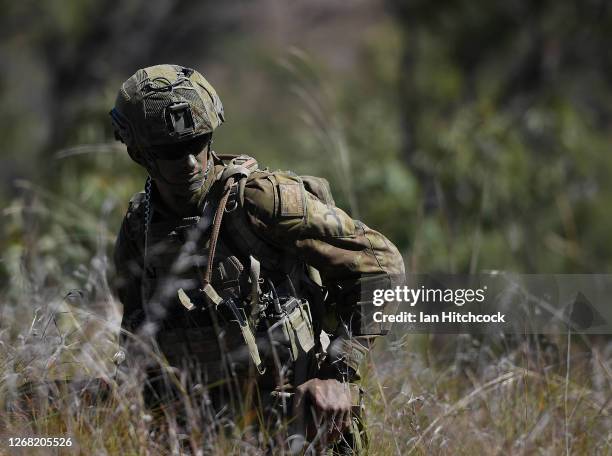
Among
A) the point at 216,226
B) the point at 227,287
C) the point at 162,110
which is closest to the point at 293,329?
the point at 227,287

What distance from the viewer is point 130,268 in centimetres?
294

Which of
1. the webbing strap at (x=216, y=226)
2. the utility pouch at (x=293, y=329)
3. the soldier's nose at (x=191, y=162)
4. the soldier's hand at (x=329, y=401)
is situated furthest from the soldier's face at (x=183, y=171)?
the soldier's hand at (x=329, y=401)

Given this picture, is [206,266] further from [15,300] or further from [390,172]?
[390,172]

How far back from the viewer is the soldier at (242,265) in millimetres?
2578

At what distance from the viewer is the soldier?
8.46ft

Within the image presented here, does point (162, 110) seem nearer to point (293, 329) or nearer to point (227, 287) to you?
point (227, 287)

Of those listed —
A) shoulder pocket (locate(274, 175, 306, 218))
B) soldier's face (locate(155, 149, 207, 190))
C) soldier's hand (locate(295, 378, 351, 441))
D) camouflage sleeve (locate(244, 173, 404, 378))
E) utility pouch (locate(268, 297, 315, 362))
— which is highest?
soldier's face (locate(155, 149, 207, 190))

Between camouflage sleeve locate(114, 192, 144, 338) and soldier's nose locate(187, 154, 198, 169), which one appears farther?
camouflage sleeve locate(114, 192, 144, 338)

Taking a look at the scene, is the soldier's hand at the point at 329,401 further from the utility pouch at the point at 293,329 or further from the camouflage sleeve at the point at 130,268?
the camouflage sleeve at the point at 130,268

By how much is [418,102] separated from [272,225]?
9582mm

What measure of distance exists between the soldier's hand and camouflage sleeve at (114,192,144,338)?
1.96ft

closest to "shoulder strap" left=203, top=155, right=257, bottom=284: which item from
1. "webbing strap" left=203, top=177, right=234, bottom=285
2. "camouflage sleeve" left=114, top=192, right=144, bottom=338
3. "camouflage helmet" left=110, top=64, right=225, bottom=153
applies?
"webbing strap" left=203, top=177, right=234, bottom=285

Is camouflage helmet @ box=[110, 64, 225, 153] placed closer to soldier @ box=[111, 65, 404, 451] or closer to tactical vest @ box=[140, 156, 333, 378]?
soldier @ box=[111, 65, 404, 451]

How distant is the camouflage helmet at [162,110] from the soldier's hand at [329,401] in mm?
699
